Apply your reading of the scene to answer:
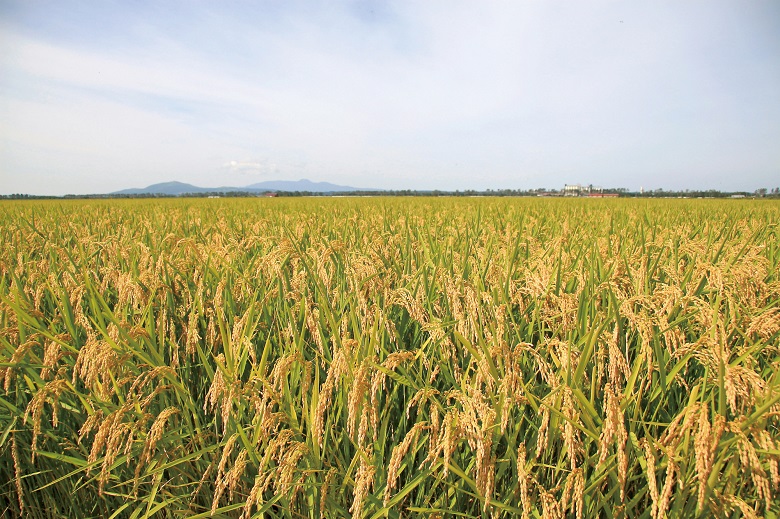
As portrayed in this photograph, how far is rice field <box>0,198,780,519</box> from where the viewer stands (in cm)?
109

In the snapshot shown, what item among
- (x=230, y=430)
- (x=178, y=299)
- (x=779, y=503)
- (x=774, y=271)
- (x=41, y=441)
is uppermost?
(x=774, y=271)

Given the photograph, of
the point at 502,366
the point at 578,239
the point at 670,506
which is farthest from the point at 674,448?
the point at 578,239

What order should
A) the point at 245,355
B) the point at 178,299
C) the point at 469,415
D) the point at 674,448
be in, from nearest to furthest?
the point at 469,415 < the point at 674,448 < the point at 245,355 < the point at 178,299

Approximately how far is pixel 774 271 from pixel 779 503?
1.89 m

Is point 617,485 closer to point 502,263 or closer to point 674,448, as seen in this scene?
point 674,448

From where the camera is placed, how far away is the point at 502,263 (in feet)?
7.98

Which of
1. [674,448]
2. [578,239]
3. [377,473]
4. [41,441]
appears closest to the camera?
[674,448]

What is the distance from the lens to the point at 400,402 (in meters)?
1.64

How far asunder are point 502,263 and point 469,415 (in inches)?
61.0

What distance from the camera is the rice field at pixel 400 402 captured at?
3.57ft

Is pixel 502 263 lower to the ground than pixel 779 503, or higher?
higher

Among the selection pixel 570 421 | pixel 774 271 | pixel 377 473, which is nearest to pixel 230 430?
pixel 377 473

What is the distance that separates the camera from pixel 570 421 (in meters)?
1.04

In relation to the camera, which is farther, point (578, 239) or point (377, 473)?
point (578, 239)
